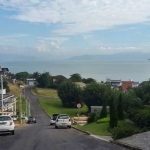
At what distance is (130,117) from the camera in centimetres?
2623

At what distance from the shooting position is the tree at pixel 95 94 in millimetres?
89938

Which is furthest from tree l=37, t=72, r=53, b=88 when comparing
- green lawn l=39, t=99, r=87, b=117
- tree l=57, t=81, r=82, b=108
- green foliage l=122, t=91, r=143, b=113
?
green foliage l=122, t=91, r=143, b=113

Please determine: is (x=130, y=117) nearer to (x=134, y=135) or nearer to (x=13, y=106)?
(x=134, y=135)

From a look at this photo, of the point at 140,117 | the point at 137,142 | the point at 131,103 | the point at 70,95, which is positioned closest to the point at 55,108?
the point at 70,95

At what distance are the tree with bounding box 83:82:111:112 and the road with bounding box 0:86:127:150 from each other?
1132 centimetres

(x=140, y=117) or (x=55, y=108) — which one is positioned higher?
(x=140, y=117)

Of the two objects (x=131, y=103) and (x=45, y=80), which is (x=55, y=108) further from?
(x=131, y=103)

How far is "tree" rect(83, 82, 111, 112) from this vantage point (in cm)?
8994

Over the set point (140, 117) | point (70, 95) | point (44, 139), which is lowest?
point (70, 95)

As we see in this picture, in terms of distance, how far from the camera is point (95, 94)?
3553 inches

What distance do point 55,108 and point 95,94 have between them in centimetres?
1271

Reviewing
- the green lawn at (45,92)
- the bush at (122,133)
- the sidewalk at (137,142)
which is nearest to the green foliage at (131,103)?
the sidewalk at (137,142)

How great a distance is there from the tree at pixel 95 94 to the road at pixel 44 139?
11.3 metres

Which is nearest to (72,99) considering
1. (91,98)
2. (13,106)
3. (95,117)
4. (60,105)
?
(60,105)
